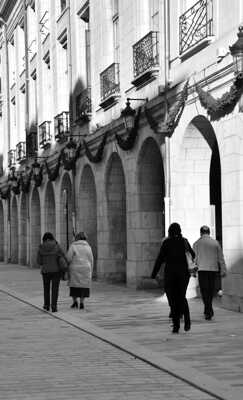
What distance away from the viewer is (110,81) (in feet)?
75.4

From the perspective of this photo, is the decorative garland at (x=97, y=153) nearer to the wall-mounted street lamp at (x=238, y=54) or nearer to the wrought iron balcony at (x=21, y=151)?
the wall-mounted street lamp at (x=238, y=54)

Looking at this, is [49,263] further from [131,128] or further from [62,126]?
[62,126]

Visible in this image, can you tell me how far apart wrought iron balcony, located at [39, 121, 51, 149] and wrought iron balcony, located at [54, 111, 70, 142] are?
2.06 m

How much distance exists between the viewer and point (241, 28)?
13109 mm

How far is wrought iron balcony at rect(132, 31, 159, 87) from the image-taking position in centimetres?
1894

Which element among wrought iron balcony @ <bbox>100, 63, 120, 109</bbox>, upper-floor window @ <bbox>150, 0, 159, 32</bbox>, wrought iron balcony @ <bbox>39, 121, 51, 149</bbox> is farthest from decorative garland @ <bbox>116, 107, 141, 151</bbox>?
wrought iron balcony @ <bbox>39, 121, 51, 149</bbox>

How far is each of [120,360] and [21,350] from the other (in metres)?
1.65

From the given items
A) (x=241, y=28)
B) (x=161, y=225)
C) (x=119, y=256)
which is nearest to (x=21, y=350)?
(x=241, y=28)

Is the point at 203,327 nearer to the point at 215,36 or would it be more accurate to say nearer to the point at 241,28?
the point at 241,28

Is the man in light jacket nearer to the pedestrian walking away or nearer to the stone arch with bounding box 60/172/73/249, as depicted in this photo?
the pedestrian walking away

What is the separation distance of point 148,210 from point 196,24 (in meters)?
5.88

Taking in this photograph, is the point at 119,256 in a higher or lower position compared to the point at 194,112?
lower

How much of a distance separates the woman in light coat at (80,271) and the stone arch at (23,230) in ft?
74.9

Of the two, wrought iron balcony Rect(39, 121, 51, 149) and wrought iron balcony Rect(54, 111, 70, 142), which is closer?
wrought iron balcony Rect(54, 111, 70, 142)
